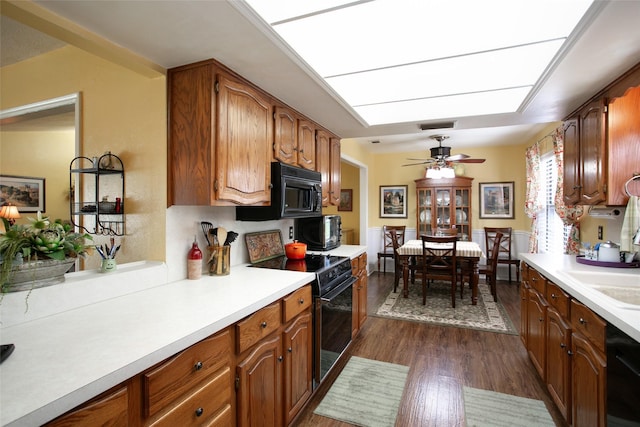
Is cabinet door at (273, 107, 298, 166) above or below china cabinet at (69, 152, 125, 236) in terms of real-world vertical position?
above

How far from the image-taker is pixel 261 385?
4.89 feet

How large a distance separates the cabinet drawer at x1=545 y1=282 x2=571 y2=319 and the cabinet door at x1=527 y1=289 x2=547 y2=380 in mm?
130

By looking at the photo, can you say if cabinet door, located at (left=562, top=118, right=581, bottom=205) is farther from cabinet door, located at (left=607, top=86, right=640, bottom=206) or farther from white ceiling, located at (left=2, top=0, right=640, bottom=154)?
cabinet door, located at (left=607, top=86, right=640, bottom=206)

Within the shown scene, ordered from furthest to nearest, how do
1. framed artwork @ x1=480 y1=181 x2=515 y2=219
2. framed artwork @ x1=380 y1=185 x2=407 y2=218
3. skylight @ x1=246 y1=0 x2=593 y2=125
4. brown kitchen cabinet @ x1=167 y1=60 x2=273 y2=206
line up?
framed artwork @ x1=380 y1=185 x2=407 y2=218, framed artwork @ x1=480 y1=181 x2=515 y2=219, brown kitchen cabinet @ x1=167 y1=60 x2=273 y2=206, skylight @ x1=246 y1=0 x2=593 y2=125

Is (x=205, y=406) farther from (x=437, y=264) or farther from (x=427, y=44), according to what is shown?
(x=437, y=264)

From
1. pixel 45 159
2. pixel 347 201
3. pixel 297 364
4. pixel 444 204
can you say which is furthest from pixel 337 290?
pixel 347 201

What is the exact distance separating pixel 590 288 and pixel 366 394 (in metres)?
1.53

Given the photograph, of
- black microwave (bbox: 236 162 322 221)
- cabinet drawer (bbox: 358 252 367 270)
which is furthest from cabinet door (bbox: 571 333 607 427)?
black microwave (bbox: 236 162 322 221)

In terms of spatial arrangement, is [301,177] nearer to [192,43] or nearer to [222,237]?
[222,237]

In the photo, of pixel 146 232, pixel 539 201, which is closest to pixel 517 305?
pixel 539 201

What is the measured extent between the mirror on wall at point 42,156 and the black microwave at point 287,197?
66.8 inches

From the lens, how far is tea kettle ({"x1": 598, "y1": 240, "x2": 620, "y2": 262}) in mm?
2139

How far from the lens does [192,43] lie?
150 centimetres

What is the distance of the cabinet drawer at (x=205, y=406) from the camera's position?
3.33ft
